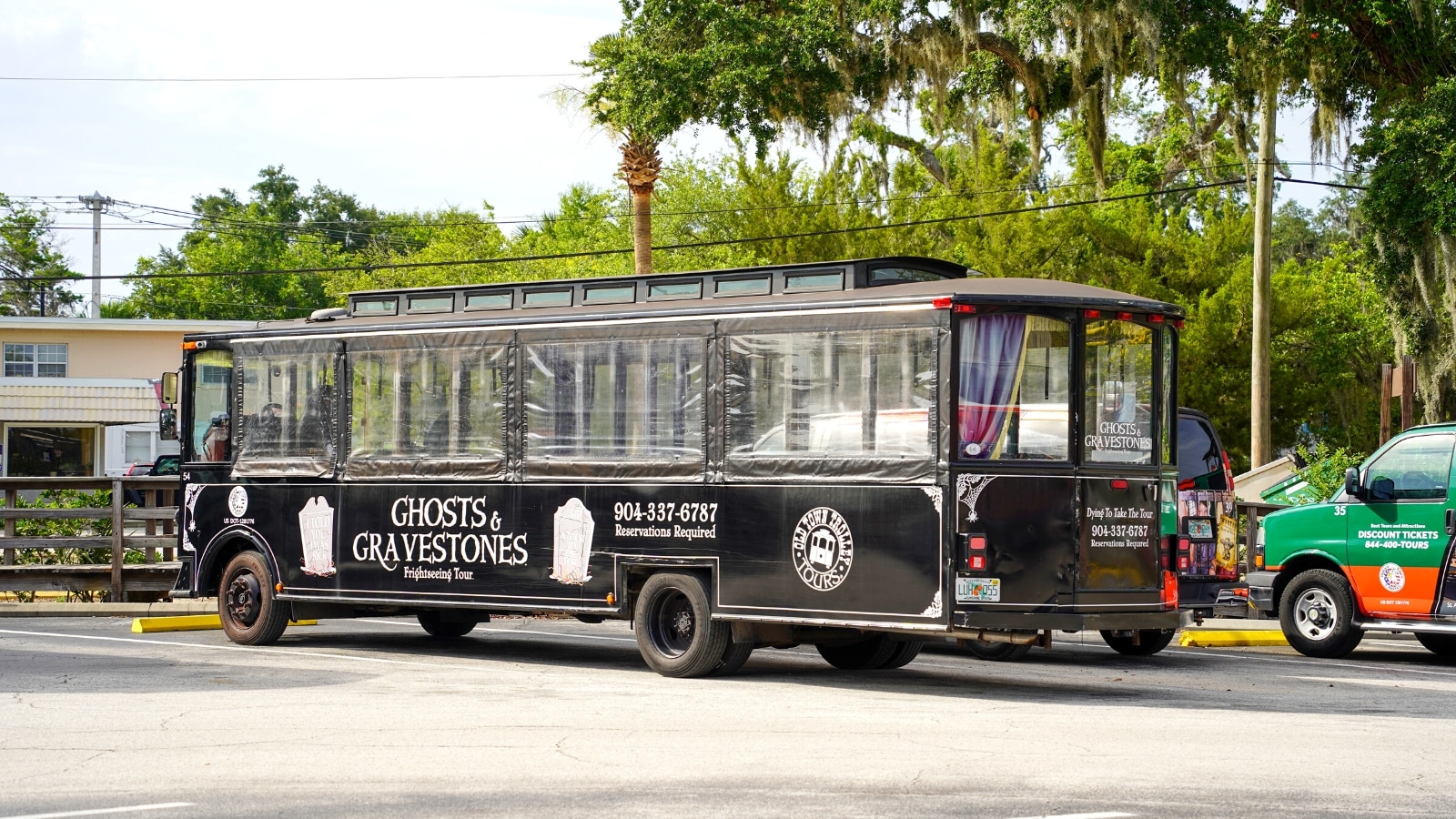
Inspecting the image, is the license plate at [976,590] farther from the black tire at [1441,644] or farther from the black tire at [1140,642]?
the black tire at [1441,644]

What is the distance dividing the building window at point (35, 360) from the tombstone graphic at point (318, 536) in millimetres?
34550

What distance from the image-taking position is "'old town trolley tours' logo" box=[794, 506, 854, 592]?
12.6 meters

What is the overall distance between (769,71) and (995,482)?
1721 centimetres

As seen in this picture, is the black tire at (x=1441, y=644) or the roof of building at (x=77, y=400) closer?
the black tire at (x=1441, y=644)

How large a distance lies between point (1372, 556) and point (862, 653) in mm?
5185

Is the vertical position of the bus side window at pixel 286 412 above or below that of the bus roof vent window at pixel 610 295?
below

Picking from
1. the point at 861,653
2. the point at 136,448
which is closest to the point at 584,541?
the point at 861,653

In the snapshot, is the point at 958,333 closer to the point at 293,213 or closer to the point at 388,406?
the point at 388,406

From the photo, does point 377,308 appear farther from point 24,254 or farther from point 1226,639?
point 24,254

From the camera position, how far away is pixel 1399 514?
15.6 m

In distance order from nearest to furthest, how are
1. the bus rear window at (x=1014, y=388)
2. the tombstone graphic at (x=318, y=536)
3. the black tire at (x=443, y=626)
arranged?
the bus rear window at (x=1014, y=388)
the tombstone graphic at (x=318, y=536)
the black tire at (x=443, y=626)

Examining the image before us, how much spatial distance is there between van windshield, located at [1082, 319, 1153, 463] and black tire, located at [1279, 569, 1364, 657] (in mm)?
4409

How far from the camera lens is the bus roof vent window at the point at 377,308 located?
1599 centimetres

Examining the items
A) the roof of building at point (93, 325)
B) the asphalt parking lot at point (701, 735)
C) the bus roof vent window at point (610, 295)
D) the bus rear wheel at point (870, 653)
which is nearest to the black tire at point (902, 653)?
the bus rear wheel at point (870, 653)
